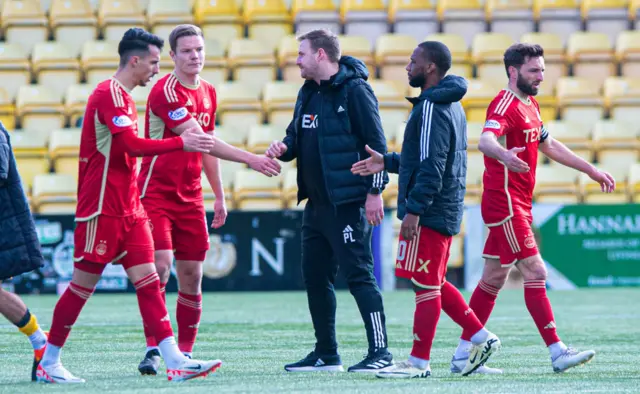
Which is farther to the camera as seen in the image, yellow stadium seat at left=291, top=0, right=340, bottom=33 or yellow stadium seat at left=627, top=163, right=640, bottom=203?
yellow stadium seat at left=291, top=0, right=340, bottom=33

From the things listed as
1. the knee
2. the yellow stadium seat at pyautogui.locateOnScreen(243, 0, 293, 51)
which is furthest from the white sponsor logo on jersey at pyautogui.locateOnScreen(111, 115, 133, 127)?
the yellow stadium seat at pyautogui.locateOnScreen(243, 0, 293, 51)

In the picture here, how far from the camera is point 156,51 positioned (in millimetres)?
6332

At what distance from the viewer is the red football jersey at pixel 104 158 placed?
20.1 ft

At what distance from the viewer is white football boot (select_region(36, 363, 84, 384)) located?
609 cm

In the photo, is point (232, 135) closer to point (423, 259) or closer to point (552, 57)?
point (552, 57)

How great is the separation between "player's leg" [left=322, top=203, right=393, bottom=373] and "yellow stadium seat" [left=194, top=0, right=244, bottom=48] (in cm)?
1167

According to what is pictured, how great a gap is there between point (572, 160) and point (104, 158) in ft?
9.63

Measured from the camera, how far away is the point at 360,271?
6.66 meters

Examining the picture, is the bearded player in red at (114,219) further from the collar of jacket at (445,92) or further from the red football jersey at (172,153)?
the collar of jacket at (445,92)

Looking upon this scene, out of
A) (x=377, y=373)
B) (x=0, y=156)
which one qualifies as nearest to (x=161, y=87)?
(x=0, y=156)

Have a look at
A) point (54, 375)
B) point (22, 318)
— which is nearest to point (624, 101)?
point (22, 318)

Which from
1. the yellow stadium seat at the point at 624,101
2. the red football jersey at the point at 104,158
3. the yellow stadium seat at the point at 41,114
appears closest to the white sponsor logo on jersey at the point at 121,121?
the red football jersey at the point at 104,158

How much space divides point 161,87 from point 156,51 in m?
0.37

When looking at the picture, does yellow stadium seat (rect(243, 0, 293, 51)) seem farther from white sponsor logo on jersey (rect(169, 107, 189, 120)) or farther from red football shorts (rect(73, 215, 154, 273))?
red football shorts (rect(73, 215, 154, 273))
